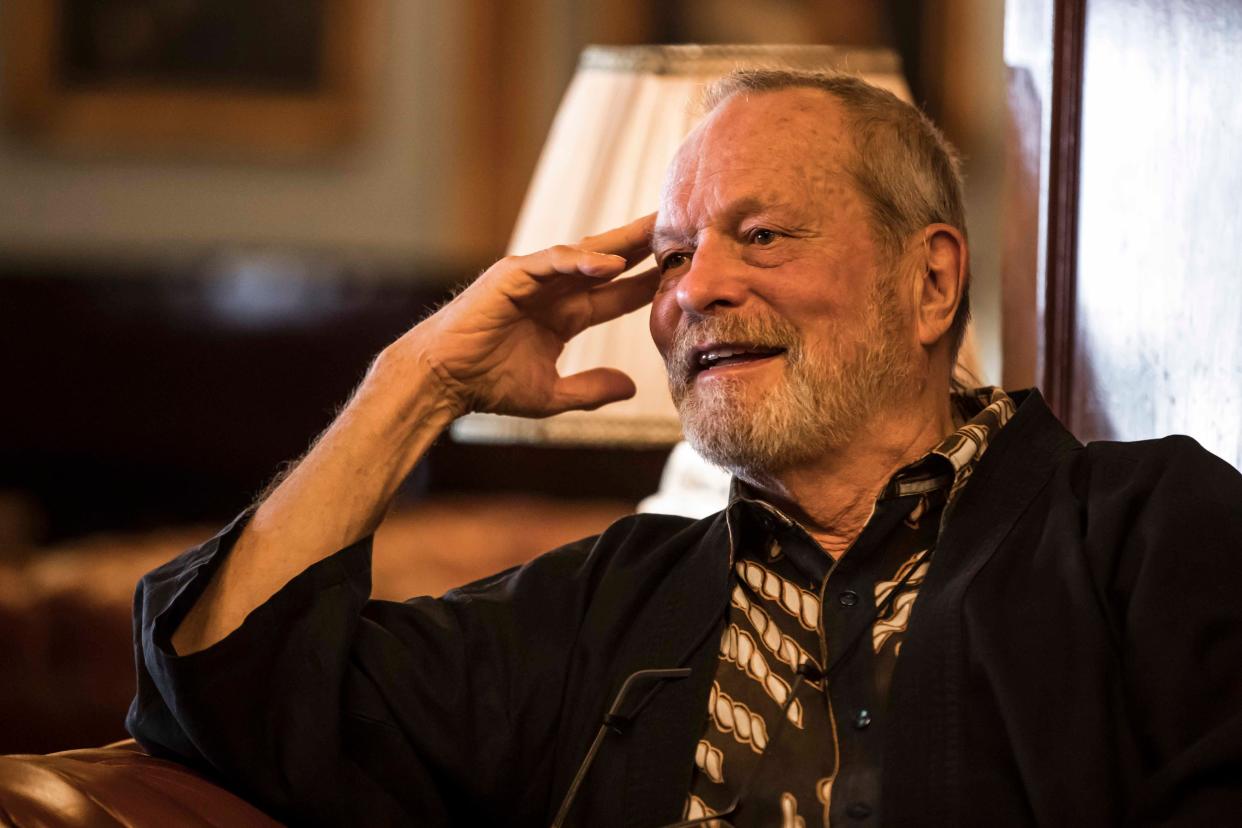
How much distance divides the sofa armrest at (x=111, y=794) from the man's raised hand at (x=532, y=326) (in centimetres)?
50

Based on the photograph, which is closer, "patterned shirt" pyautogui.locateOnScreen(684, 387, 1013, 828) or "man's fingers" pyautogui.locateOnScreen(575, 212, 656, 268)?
"patterned shirt" pyautogui.locateOnScreen(684, 387, 1013, 828)

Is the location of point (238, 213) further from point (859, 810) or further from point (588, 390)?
point (859, 810)

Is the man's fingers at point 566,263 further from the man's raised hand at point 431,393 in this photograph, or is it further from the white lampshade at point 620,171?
the white lampshade at point 620,171

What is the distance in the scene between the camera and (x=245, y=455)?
5.34m

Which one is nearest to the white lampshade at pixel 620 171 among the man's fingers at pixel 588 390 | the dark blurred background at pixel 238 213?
the man's fingers at pixel 588 390

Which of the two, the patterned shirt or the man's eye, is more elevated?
the man's eye

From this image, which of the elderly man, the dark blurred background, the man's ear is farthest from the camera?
→ the dark blurred background

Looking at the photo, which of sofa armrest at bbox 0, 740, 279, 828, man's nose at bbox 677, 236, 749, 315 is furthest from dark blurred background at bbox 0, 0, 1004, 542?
sofa armrest at bbox 0, 740, 279, 828

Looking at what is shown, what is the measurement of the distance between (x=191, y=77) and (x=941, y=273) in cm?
420

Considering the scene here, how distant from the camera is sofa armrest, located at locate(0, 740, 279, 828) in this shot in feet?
3.80

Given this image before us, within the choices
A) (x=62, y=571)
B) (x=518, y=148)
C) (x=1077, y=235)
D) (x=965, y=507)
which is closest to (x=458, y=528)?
(x=62, y=571)

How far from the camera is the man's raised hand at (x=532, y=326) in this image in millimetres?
1629

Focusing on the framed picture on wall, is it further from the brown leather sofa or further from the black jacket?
the black jacket

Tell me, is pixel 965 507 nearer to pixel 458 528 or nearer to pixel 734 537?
pixel 734 537
